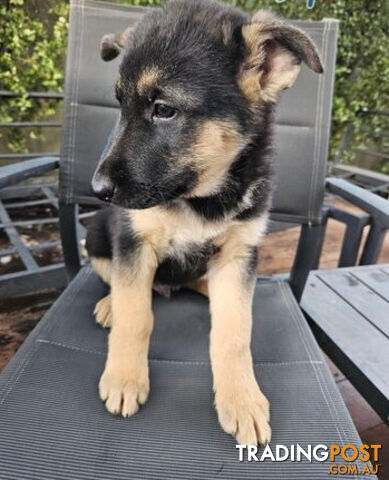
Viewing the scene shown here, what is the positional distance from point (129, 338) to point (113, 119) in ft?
3.97

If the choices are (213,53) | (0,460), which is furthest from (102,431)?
(213,53)

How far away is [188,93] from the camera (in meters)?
1.22

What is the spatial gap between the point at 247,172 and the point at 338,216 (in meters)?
1.06

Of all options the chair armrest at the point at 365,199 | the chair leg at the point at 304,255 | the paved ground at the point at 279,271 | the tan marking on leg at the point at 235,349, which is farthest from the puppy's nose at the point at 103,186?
the paved ground at the point at 279,271

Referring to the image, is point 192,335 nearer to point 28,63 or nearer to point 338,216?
point 338,216

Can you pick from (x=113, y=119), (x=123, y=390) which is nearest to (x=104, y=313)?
→ (x=123, y=390)

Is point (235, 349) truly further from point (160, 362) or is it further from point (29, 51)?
point (29, 51)

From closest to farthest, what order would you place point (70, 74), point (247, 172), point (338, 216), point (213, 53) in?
1. point (213, 53)
2. point (247, 172)
3. point (70, 74)
4. point (338, 216)

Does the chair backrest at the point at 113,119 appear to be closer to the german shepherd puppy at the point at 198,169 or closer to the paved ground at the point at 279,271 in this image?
the german shepherd puppy at the point at 198,169

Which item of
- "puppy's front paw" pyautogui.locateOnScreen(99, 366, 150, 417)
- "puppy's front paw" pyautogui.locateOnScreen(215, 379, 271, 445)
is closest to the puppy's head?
"puppy's front paw" pyautogui.locateOnScreen(99, 366, 150, 417)

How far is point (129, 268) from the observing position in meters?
1.48

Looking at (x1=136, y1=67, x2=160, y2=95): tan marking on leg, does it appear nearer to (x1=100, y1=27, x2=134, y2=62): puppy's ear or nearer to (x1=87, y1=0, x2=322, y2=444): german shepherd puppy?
(x1=87, y1=0, x2=322, y2=444): german shepherd puppy

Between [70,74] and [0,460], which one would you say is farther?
[70,74]

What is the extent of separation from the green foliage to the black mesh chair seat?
2.67m
